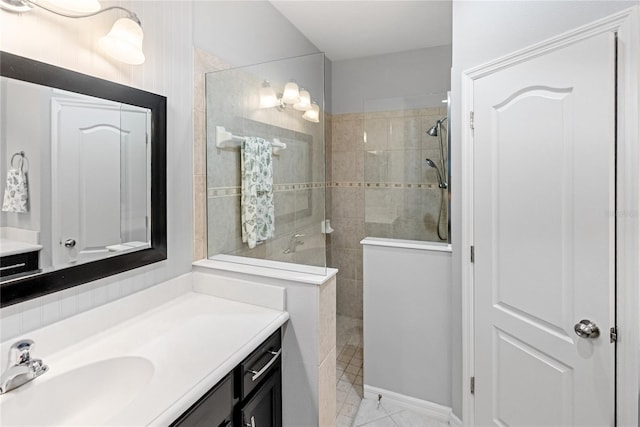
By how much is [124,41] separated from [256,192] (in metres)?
0.92

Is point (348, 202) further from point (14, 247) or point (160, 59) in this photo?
point (14, 247)

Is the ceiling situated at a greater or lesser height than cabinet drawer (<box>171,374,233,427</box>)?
greater

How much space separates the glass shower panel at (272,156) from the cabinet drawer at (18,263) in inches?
31.1

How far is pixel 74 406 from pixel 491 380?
5.84 ft

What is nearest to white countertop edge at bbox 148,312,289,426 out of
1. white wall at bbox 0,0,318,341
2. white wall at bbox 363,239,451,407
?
white wall at bbox 0,0,318,341

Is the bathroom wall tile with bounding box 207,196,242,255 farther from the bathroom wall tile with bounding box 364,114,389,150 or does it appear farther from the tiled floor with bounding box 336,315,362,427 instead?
the tiled floor with bounding box 336,315,362,427

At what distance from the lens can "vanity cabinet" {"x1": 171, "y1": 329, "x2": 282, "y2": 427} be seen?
954 millimetres

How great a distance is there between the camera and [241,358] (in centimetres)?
109

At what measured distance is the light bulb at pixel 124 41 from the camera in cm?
119

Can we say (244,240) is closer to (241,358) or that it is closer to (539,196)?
(241,358)

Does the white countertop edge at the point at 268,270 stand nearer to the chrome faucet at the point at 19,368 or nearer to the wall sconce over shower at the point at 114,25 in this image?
the chrome faucet at the point at 19,368

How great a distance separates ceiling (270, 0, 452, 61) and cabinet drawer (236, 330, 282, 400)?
2291 millimetres

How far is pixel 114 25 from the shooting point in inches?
46.8

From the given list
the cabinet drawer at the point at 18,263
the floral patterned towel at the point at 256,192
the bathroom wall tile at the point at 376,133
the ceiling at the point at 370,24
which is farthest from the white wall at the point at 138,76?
Result: the bathroom wall tile at the point at 376,133
